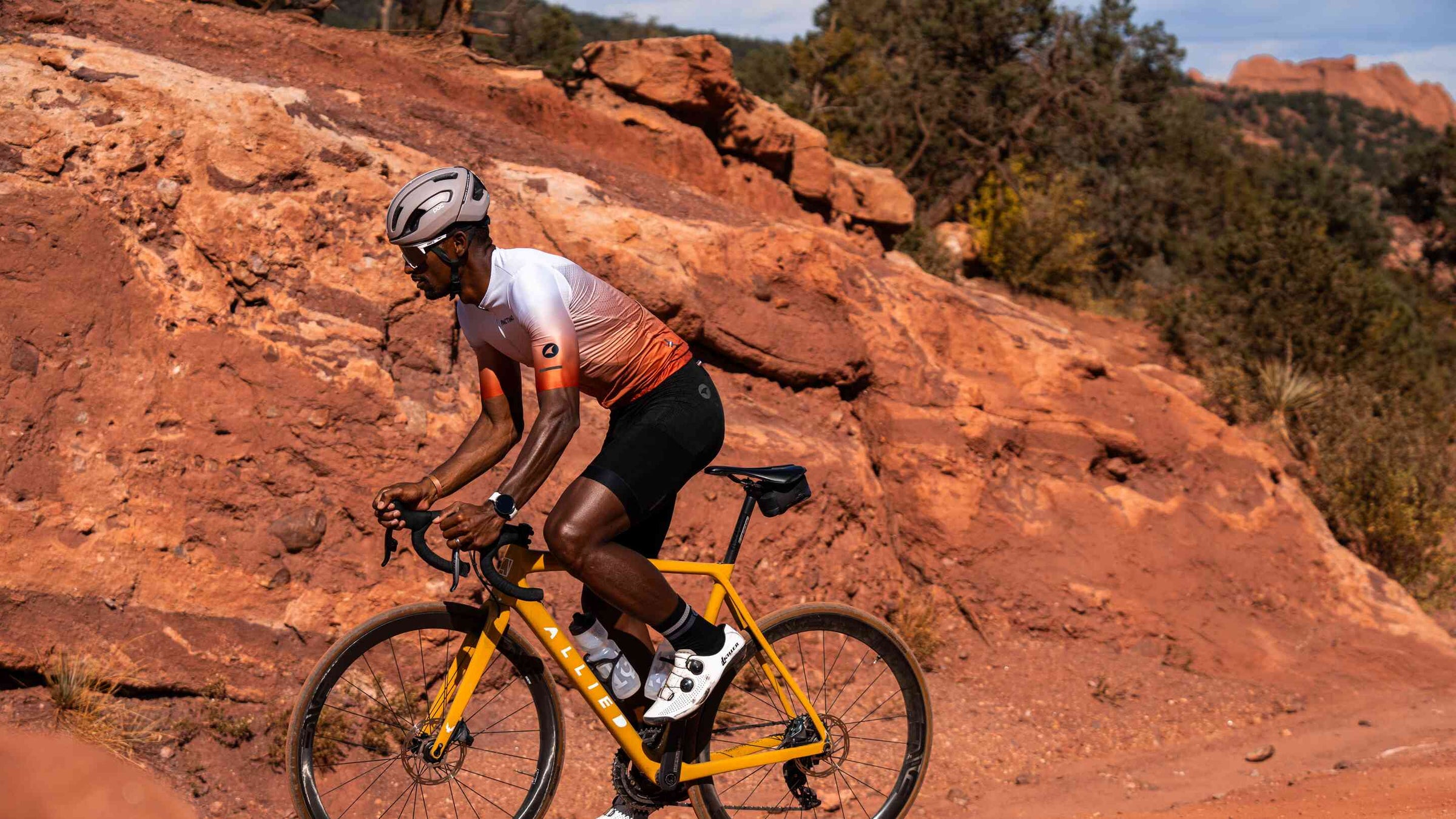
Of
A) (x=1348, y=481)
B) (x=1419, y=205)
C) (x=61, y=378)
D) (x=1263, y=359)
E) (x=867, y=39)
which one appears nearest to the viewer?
(x=61, y=378)

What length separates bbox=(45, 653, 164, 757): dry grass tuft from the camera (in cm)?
379

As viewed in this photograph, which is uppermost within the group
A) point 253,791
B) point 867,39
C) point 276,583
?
point 867,39

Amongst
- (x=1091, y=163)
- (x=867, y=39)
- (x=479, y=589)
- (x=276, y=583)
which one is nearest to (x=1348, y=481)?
(x=479, y=589)

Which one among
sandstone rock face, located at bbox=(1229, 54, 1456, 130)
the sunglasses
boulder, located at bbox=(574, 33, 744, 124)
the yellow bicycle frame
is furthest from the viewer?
sandstone rock face, located at bbox=(1229, 54, 1456, 130)

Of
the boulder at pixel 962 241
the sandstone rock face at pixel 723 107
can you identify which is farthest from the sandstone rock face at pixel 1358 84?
the sandstone rock face at pixel 723 107

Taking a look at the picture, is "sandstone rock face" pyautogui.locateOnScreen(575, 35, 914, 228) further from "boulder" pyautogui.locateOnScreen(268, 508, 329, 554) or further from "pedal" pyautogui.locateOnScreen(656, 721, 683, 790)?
"pedal" pyautogui.locateOnScreen(656, 721, 683, 790)

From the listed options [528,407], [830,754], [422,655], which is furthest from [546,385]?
[528,407]

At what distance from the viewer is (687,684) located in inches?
123

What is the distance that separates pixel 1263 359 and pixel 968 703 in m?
10.0

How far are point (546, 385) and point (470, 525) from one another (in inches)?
16.9

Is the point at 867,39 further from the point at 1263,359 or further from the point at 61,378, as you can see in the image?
the point at 61,378

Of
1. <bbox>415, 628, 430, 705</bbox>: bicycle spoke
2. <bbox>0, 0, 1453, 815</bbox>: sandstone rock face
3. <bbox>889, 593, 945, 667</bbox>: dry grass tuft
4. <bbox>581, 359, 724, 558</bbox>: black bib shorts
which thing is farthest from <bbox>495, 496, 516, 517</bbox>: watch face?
<bbox>889, 593, 945, 667</bbox>: dry grass tuft

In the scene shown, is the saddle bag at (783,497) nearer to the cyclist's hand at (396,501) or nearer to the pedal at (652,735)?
the pedal at (652,735)

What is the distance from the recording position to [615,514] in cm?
295
